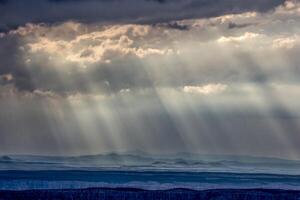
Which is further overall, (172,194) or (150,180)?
(150,180)

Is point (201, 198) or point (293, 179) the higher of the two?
point (293, 179)

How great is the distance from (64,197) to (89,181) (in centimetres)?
1796

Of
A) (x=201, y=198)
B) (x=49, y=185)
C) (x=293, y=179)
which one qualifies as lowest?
(x=201, y=198)

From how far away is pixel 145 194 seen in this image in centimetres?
7619

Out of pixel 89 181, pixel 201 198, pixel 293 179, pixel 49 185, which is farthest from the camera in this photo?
pixel 293 179

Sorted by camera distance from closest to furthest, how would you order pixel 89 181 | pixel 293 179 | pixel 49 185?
1. pixel 49 185
2. pixel 89 181
3. pixel 293 179

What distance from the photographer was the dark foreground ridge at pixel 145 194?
74.5 metres

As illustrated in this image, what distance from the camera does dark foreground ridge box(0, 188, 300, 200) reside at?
74.5m

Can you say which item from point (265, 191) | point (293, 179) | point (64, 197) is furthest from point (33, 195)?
point (293, 179)

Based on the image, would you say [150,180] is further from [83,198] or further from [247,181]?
[83,198]

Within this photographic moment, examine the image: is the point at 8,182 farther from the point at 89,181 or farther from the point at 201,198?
the point at 201,198

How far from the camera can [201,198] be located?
75.1 meters

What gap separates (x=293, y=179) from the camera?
329 ft

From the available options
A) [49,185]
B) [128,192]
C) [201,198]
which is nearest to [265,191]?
[201,198]
